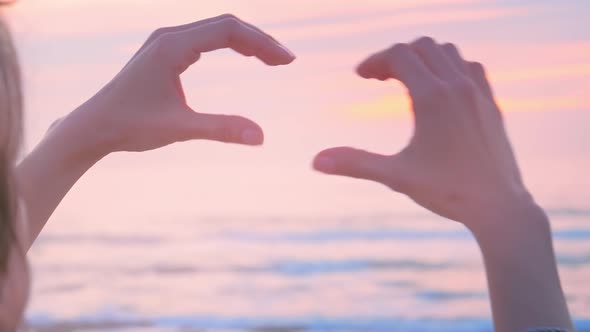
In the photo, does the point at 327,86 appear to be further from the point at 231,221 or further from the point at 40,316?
the point at 40,316

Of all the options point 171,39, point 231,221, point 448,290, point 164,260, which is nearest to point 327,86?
point 231,221

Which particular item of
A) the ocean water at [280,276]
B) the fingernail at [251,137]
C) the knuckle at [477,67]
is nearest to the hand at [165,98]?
the fingernail at [251,137]

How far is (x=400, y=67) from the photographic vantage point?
64.6 inches

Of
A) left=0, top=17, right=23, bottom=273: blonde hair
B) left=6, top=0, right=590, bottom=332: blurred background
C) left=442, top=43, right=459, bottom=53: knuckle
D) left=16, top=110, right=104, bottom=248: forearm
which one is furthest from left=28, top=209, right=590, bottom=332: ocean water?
left=0, top=17, right=23, bottom=273: blonde hair

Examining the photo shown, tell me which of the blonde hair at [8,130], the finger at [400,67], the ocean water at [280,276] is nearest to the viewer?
the blonde hair at [8,130]

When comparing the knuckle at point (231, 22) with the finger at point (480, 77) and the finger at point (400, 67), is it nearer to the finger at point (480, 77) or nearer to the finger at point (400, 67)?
the finger at point (400, 67)

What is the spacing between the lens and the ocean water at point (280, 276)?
8.23 metres

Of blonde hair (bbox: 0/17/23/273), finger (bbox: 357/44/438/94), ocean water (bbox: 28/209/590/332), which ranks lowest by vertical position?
blonde hair (bbox: 0/17/23/273)

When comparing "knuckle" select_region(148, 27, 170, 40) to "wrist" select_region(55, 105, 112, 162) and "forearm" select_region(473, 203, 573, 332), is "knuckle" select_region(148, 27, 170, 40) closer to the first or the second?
"wrist" select_region(55, 105, 112, 162)

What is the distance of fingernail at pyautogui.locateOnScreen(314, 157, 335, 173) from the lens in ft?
4.99

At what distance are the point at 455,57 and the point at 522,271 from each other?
0.40 metres

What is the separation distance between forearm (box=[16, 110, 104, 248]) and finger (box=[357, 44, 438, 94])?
1.85ft

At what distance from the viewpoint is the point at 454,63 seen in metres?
1.70

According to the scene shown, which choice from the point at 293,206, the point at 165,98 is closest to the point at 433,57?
the point at 165,98
